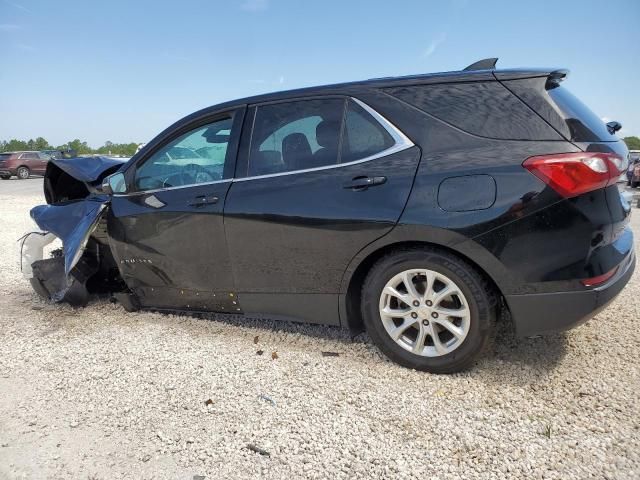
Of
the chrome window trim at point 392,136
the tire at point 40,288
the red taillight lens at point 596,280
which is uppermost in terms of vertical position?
the chrome window trim at point 392,136

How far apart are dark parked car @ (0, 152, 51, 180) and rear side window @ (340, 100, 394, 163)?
28.8 m

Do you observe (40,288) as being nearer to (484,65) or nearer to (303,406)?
(303,406)

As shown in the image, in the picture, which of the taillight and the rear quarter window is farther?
the rear quarter window

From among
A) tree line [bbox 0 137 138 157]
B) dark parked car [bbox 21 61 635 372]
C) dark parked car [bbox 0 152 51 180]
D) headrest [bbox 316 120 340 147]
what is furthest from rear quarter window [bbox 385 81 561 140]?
tree line [bbox 0 137 138 157]

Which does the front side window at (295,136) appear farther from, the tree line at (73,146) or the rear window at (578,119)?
the tree line at (73,146)

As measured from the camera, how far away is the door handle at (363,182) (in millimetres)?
2787

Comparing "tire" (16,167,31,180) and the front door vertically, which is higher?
the front door

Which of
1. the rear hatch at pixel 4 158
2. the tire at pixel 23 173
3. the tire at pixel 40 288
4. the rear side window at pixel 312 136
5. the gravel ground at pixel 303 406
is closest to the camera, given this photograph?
the gravel ground at pixel 303 406

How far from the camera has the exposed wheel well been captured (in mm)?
2676

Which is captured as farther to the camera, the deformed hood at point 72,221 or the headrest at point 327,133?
the deformed hood at point 72,221

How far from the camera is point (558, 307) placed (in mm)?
2498

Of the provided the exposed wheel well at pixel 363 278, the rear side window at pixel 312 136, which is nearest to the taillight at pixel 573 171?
the exposed wheel well at pixel 363 278

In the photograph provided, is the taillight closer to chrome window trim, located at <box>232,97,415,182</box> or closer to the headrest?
chrome window trim, located at <box>232,97,415,182</box>

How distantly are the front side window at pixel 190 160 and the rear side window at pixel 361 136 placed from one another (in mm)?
919
